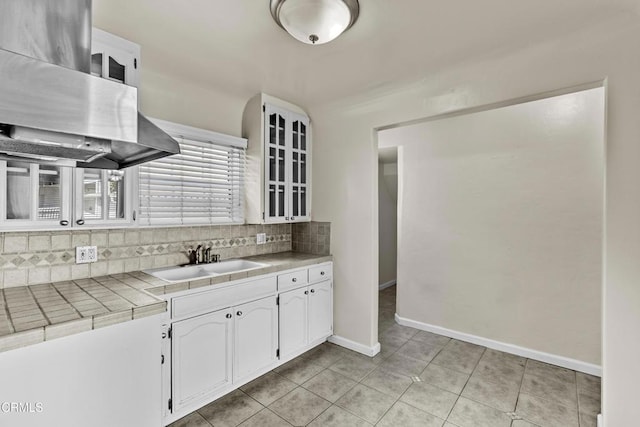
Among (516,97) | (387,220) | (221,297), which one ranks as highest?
(516,97)

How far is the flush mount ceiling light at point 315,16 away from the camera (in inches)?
58.2

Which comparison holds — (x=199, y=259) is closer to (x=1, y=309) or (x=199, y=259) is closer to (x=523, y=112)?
(x=1, y=309)

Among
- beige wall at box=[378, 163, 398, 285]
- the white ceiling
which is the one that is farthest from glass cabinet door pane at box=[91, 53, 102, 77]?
beige wall at box=[378, 163, 398, 285]

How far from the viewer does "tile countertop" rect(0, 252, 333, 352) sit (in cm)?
124

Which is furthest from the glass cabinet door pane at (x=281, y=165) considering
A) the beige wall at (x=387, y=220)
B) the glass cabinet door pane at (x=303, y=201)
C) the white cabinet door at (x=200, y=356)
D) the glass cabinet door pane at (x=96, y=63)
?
the beige wall at (x=387, y=220)

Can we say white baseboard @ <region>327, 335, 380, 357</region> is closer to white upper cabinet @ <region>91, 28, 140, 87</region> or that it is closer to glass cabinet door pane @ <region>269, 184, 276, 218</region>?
glass cabinet door pane @ <region>269, 184, 276, 218</region>

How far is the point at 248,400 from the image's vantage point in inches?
87.2

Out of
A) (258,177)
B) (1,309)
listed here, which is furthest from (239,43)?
(1,309)

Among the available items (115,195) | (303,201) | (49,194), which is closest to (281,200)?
(303,201)

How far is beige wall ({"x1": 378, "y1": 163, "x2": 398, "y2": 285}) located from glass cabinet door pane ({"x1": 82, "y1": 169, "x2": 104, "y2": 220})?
12.8 ft

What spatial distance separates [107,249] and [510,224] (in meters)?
3.44

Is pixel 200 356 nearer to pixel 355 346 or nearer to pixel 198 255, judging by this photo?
pixel 198 255

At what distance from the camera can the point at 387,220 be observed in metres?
5.36

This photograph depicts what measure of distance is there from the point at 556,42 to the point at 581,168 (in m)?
1.26
